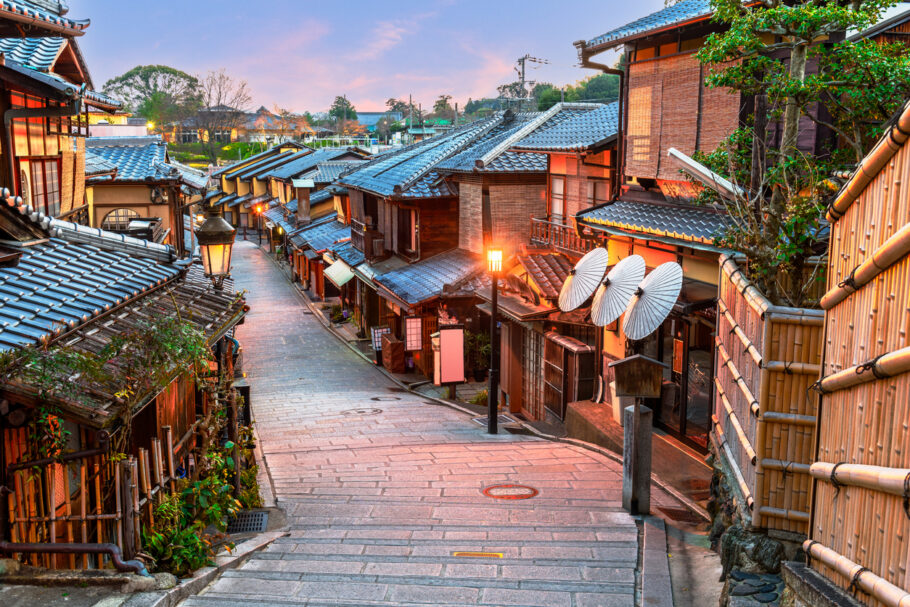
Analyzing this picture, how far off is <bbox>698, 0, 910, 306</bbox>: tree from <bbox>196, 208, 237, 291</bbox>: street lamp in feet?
26.9

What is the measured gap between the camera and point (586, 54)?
1806 centimetres

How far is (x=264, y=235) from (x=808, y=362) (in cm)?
8010

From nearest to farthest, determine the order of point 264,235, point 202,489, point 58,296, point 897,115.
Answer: point 897,115 < point 58,296 < point 202,489 < point 264,235

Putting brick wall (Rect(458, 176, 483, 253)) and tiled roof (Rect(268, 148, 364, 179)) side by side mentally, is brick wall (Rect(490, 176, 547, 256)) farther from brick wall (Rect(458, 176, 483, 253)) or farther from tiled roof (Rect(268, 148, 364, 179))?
tiled roof (Rect(268, 148, 364, 179))

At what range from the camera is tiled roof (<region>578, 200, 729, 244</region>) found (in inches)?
547

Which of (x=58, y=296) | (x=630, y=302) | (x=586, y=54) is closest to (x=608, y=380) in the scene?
(x=630, y=302)

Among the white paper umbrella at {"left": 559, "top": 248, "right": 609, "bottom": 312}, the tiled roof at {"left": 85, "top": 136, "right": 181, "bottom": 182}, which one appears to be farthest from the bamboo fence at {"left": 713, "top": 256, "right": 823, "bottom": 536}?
the tiled roof at {"left": 85, "top": 136, "right": 181, "bottom": 182}

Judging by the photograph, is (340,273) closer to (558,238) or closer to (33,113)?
(558,238)

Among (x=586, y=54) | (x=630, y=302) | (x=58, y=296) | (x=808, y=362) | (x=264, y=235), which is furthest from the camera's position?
(x=264, y=235)

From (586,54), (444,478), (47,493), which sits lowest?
(444,478)

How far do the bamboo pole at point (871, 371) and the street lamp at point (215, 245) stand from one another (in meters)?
10.2

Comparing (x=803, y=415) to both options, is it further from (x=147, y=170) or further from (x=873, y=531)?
(x=147, y=170)

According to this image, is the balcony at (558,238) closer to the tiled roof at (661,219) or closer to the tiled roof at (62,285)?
the tiled roof at (661,219)

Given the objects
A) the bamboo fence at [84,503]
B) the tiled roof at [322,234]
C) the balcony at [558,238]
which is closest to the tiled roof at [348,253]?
the tiled roof at [322,234]
